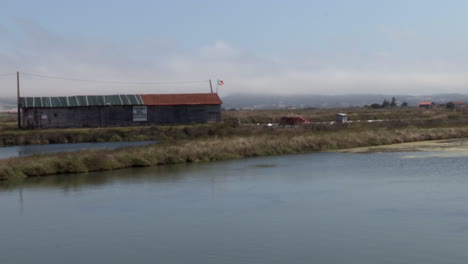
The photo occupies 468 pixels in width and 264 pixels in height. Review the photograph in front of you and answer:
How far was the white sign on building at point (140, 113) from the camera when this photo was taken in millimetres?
52875

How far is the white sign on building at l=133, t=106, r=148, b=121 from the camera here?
173ft

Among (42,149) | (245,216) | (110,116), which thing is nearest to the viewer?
(245,216)

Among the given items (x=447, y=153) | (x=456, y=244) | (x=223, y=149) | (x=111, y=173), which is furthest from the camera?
(x=223, y=149)

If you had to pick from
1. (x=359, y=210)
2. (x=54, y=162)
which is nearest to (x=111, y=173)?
(x=54, y=162)

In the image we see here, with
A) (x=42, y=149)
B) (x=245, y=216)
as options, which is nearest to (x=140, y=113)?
(x=42, y=149)

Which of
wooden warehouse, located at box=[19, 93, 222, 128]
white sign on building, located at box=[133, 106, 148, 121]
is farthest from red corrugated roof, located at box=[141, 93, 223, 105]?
white sign on building, located at box=[133, 106, 148, 121]

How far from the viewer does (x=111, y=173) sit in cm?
2681

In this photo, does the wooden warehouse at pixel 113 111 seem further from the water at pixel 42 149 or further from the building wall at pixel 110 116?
the water at pixel 42 149

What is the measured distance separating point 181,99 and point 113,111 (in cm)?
543

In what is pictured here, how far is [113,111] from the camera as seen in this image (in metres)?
52.9

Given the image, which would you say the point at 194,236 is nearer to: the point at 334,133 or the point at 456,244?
the point at 456,244

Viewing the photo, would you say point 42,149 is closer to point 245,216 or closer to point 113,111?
point 113,111

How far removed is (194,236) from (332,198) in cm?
550

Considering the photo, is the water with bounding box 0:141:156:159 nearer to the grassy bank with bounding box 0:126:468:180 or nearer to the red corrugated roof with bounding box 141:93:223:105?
the grassy bank with bounding box 0:126:468:180
